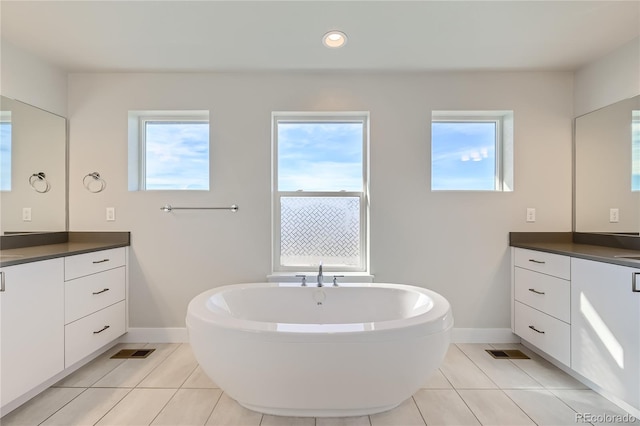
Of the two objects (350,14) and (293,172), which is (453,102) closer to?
(350,14)

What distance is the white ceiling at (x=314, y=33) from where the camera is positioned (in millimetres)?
1769

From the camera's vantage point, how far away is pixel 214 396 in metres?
1.73

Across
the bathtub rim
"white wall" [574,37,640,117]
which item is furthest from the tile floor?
"white wall" [574,37,640,117]

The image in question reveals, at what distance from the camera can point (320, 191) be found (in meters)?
2.61

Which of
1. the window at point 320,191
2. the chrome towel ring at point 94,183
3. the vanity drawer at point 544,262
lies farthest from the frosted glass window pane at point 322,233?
the chrome towel ring at point 94,183

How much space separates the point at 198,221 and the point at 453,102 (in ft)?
7.60

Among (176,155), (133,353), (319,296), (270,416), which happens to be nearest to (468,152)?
(319,296)

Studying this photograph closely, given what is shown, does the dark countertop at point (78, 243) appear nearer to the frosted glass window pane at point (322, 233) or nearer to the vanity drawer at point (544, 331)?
the frosted glass window pane at point (322, 233)

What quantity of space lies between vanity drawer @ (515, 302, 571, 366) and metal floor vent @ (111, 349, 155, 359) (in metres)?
2.86

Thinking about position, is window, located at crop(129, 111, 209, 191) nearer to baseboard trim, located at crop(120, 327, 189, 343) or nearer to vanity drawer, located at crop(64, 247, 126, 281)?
vanity drawer, located at crop(64, 247, 126, 281)

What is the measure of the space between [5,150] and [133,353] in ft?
5.44

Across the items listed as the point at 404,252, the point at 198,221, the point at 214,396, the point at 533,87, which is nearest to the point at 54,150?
the point at 198,221

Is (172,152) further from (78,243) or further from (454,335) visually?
(454,335)

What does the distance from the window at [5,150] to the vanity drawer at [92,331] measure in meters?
1.04
